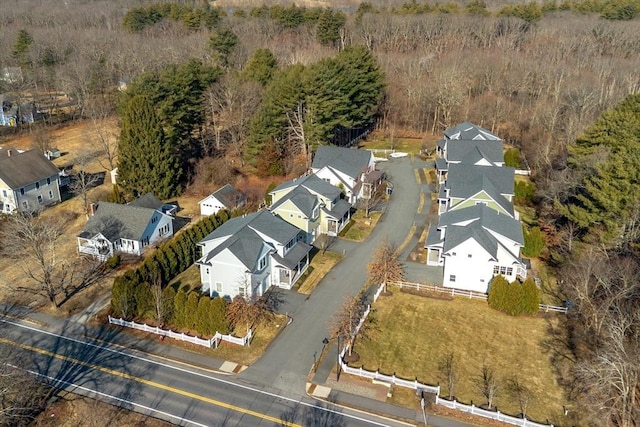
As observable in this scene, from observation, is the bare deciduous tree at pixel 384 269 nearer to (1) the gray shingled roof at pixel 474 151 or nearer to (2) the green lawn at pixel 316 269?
(2) the green lawn at pixel 316 269

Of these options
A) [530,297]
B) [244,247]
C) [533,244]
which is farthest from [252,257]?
[533,244]

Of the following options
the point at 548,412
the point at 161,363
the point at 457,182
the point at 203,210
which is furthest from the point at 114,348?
the point at 457,182

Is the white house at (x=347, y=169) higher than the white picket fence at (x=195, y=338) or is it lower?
higher

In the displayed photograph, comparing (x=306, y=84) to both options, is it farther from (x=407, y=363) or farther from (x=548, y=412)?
(x=548, y=412)

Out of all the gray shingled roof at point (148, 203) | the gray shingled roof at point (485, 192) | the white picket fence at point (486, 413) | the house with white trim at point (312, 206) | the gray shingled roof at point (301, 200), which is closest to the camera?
the white picket fence at point (486, 413)

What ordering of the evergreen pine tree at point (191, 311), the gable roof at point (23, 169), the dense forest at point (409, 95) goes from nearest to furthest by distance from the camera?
1. the evergreen pine tree at point (191, 311)
2. the dense forest at point (409, 95)
3. the gable roof at point (23, 169)

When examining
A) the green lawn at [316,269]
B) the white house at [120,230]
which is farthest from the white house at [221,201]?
the green lawn at [316,269]

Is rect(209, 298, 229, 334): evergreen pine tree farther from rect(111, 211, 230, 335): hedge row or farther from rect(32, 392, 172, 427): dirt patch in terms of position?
rect(32, 392, 172, 427): dirt patch

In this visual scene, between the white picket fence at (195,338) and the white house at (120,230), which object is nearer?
the white picket fence at (195,338)
